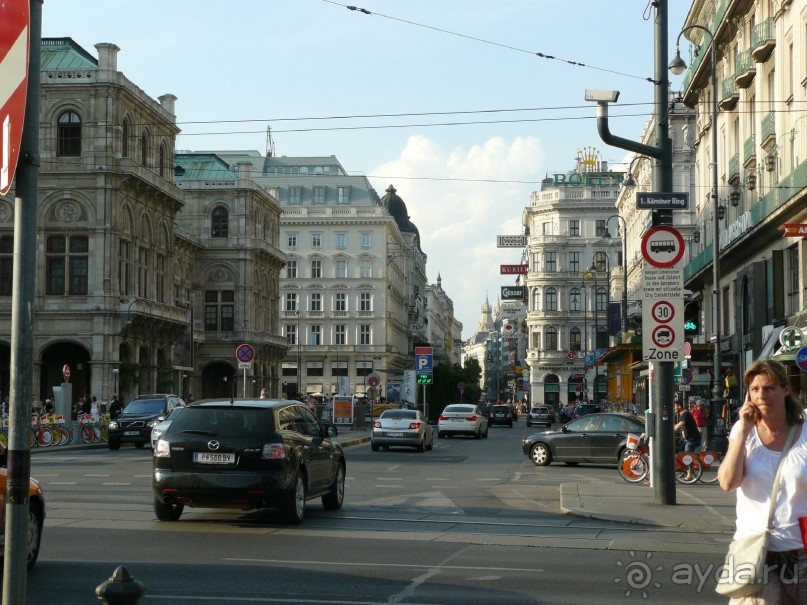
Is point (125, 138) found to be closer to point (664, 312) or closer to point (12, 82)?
point (664, 312)

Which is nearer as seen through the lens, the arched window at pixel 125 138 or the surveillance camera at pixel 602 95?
the surveillance camera at pixel 602 95

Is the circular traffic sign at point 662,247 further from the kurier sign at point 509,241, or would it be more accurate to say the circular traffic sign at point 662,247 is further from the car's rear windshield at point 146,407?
the kurier sign at point 509,241

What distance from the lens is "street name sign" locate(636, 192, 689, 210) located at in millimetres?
16781

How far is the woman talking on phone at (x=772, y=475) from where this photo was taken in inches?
215

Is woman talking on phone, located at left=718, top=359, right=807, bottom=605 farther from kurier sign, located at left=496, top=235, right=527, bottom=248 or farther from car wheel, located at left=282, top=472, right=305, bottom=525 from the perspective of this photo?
kurier sign, located at left=496, top=235, right=527, bottom=248

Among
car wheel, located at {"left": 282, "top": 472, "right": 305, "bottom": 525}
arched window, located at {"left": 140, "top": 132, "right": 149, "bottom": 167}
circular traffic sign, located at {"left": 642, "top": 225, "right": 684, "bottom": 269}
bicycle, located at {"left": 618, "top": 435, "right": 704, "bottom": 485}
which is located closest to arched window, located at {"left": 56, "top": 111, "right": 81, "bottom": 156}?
arched window, located at {"left": 140, "top": 132, "right": 149, "bottom": 167}

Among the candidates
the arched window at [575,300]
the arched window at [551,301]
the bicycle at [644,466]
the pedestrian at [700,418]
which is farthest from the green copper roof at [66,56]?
the arched window at [575,300]

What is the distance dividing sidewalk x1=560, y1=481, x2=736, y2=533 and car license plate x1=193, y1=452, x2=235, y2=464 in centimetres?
544

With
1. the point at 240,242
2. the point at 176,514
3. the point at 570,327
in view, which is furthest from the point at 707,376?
the point at 570,327

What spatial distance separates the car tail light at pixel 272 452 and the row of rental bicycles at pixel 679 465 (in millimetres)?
10701

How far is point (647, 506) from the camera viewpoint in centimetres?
1748

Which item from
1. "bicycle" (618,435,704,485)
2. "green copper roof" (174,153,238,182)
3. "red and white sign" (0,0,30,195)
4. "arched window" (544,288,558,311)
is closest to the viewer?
"red and white sign" (0,0,30,195)

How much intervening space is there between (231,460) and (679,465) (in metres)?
12.2

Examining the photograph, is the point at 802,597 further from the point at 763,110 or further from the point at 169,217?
the point at 169,217
